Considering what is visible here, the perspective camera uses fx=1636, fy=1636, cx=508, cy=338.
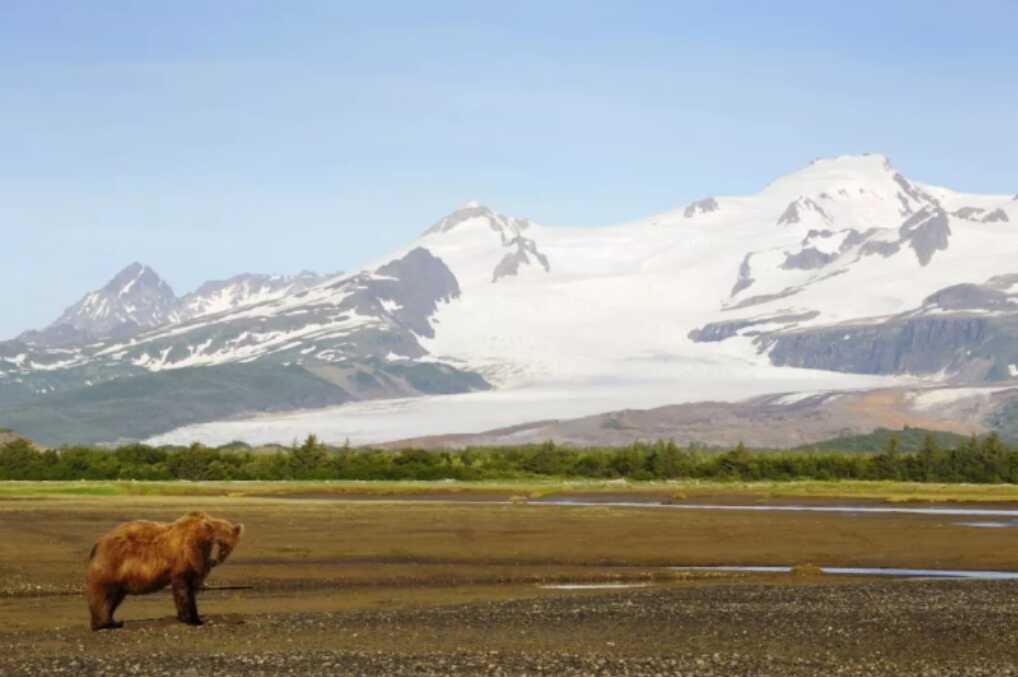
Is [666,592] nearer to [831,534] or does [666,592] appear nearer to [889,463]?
[831,534]

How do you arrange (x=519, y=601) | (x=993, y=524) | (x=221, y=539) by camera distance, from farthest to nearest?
1. (x=993, y=524)
2. (x=519, y=601)
3. (x=221, y=539)

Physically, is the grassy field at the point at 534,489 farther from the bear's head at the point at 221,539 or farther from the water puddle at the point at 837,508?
the bear's head at the point at 221,539

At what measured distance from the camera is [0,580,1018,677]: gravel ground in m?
28.7

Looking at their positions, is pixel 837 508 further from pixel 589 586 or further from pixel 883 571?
pixel 589 586

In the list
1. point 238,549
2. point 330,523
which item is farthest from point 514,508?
point 238,549

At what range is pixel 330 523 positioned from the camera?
61500 millimetres

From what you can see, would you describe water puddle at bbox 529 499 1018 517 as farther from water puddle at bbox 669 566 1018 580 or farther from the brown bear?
the brown bear

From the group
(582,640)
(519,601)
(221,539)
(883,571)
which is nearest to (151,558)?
(221,539)

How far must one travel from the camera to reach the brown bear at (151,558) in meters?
31.8

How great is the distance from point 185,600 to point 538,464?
324 ft

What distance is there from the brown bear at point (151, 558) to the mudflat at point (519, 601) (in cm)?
76

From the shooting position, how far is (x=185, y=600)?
3266 centimetres

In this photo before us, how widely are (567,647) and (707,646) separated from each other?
2.75 m

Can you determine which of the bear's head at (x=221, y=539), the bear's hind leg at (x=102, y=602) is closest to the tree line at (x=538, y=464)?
the bear's hind leg at (x=102, y=602)
